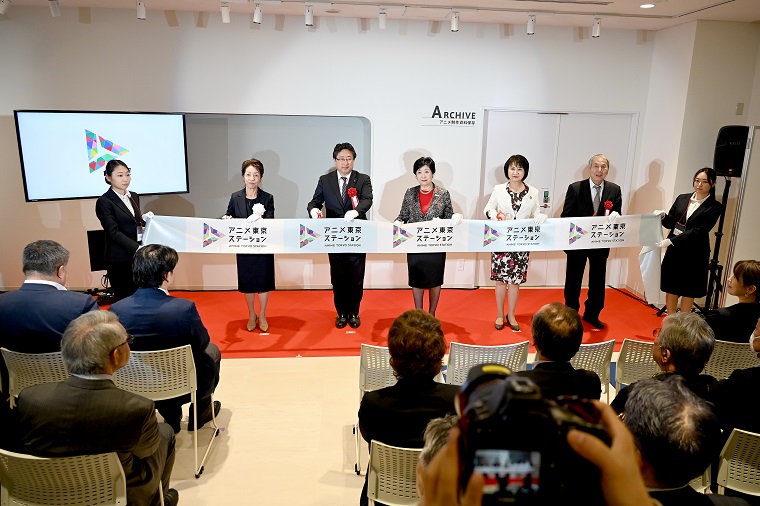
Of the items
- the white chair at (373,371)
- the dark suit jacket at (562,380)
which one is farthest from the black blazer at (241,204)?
the dark suit jacket at (562,380)

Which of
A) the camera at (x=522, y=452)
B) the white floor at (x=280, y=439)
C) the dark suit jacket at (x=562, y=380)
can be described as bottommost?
the white floor at (x=280, y=439)

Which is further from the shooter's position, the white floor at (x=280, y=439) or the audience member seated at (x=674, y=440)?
the white floor at (x=280, y=439)

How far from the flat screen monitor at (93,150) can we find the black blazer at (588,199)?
4.25 meters

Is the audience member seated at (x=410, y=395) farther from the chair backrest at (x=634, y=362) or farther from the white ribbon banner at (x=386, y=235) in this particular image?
the white ribbon banner at (x=386, y=235)

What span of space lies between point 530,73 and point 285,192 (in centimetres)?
329

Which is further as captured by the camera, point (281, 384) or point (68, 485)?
point (281, 384)

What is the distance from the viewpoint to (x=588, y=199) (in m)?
5.62

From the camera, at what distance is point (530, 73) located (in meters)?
6.71

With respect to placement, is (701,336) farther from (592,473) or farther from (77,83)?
(77,83)

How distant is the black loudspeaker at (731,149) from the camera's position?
571 cm

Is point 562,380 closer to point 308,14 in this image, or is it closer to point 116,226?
point 116,226

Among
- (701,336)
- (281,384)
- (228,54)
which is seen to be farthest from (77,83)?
(701,336)

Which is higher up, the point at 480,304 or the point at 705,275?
the point at 705,275

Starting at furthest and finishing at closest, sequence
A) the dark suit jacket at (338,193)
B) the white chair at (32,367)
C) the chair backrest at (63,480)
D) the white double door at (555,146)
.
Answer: the white double door at (555,146) < the dark suit jacket at (338,193) < the white chair at (32,367) < the chair backrest at (63,480)
